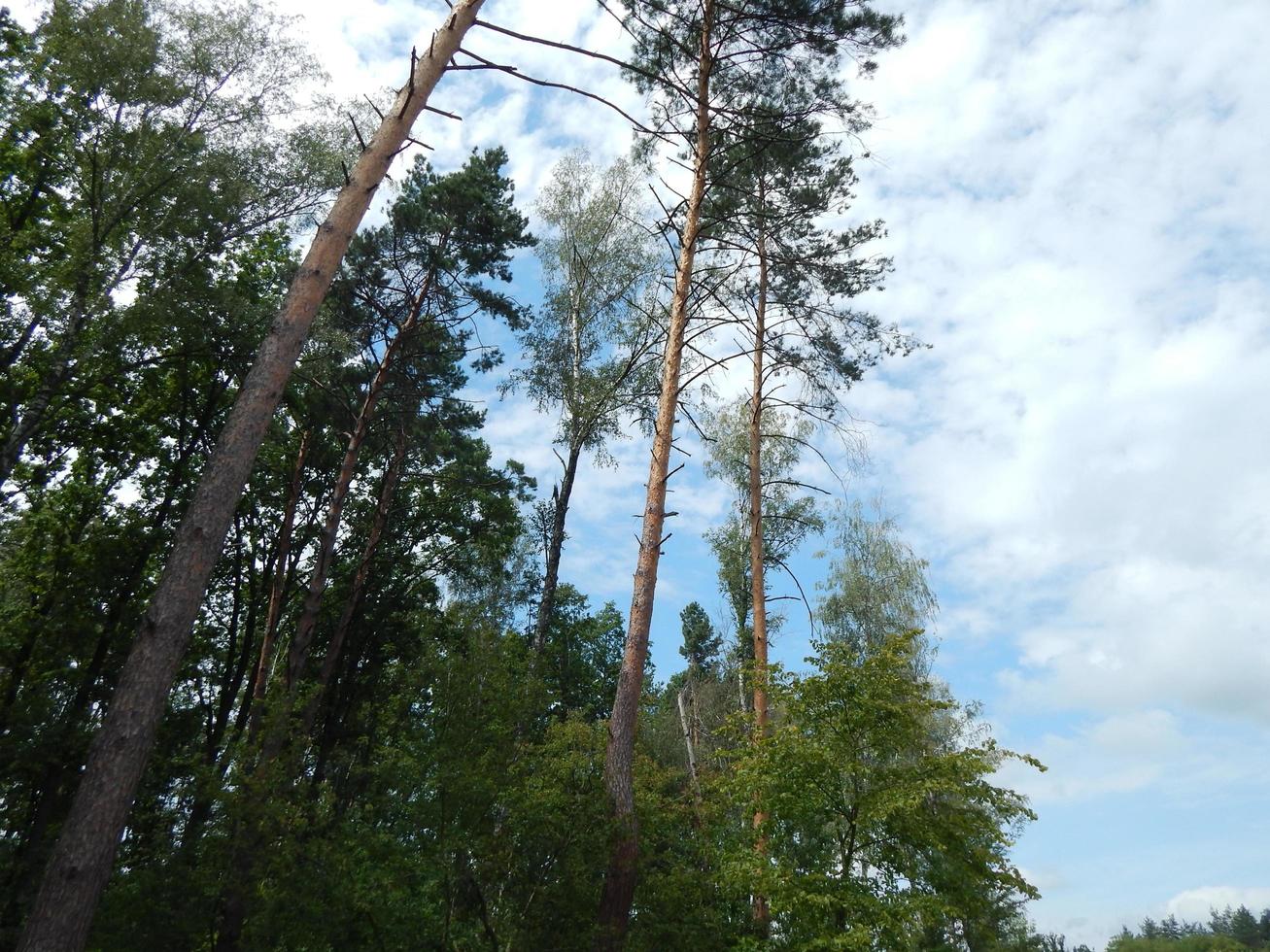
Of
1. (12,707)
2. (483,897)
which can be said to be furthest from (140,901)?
(12,707)

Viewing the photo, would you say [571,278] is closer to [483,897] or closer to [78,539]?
[78,539]

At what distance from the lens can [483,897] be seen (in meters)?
7.13

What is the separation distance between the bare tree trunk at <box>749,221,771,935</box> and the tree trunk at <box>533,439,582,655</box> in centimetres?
451

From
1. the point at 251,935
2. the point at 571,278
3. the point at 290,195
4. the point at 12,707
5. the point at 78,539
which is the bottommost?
the point at 251,935

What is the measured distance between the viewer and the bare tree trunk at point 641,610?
700 cm

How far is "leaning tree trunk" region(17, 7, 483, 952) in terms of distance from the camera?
3838 mm

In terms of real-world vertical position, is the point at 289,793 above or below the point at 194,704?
below

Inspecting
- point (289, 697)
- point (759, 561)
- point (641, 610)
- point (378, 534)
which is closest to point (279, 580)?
point (378, 534)

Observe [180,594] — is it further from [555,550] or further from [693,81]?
[555,550]

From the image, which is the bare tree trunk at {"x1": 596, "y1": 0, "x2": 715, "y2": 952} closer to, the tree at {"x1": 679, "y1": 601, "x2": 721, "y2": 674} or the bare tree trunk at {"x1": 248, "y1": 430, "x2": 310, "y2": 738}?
the bare tree trunk at {"x1": 248, "y1": 430, "x2": 310, "y2": 738}

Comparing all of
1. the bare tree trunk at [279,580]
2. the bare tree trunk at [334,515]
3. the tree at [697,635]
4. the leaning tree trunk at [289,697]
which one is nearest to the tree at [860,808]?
the leaning tree trunk at [289,697]

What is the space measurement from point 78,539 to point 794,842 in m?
12.5

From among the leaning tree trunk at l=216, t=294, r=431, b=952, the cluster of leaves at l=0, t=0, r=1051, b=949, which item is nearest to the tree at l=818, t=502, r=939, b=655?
the cluster of leaves at l=0, t=0, r=1051, b=949

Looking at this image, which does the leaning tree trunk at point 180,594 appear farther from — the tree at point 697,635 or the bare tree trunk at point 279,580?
the tree at point 697,635
